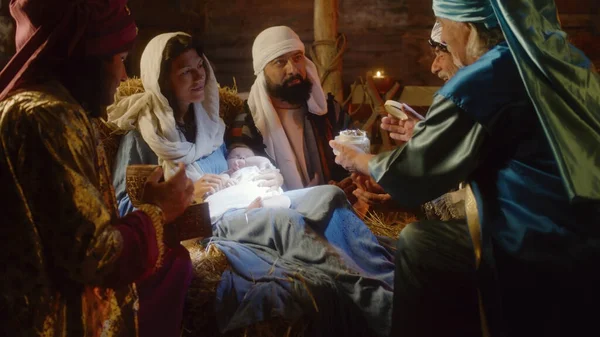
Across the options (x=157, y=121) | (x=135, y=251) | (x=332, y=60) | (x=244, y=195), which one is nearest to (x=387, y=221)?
(x=244, y=195)

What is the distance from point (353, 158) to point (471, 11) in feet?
3.10

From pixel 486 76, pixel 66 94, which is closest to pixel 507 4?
pixel 486 76

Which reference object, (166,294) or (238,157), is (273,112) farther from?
(166,294)

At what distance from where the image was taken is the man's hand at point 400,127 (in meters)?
3.94

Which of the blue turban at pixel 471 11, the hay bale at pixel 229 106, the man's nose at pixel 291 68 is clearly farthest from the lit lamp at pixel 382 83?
the blue turban at pixel 471 11

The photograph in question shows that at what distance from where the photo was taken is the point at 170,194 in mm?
2453

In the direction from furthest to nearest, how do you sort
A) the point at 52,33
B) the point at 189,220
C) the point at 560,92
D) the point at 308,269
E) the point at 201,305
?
the point at 308,269 → the point at 201,305 → the point at 189,220 → the point at 560,92 → the point at 52,33

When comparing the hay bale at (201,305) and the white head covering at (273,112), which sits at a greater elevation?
the white head covering at (273,112)

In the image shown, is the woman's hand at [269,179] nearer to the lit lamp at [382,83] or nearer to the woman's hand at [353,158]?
the woman's hand at [353,158]

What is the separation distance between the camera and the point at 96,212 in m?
2.03

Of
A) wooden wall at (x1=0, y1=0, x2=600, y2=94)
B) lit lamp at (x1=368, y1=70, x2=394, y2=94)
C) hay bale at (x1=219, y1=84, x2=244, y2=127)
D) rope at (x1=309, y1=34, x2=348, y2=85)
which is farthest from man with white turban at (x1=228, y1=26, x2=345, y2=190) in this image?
wooden wall at (x1=0, y1=0, x2=600, y2=94)

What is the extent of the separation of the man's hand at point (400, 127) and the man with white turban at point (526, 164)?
127cm

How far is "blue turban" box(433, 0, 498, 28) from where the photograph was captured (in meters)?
2.66

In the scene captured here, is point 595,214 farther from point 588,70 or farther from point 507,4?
point 507,4
